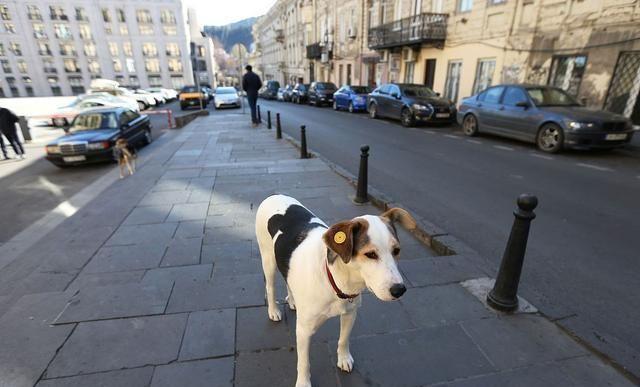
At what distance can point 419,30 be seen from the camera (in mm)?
18375

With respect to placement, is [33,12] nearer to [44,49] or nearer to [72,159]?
[44,49]

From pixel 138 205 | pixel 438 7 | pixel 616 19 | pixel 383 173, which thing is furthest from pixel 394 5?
pixel 138 205

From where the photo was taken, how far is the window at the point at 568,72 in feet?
39.4

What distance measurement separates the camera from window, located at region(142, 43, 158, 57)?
203ft

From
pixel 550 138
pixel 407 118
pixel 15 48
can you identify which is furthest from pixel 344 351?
pixel 15 48

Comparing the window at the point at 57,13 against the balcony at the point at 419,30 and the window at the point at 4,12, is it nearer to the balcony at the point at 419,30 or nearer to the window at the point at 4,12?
the window at the point at 4,12

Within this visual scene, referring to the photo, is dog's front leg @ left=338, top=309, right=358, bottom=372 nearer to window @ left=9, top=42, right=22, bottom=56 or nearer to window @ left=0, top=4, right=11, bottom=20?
window @ left=9, top=42, right=22, bottom=56

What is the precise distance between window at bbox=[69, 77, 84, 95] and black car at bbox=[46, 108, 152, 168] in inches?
2512

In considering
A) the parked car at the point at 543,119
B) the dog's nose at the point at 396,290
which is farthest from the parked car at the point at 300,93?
the dog's nose at the point at 396,290

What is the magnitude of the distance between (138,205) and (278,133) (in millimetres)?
6986

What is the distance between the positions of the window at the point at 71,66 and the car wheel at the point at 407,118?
68050mm

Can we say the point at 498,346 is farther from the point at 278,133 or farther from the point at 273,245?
the point at 278,133

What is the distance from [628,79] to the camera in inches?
423

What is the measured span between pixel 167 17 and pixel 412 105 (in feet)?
213
